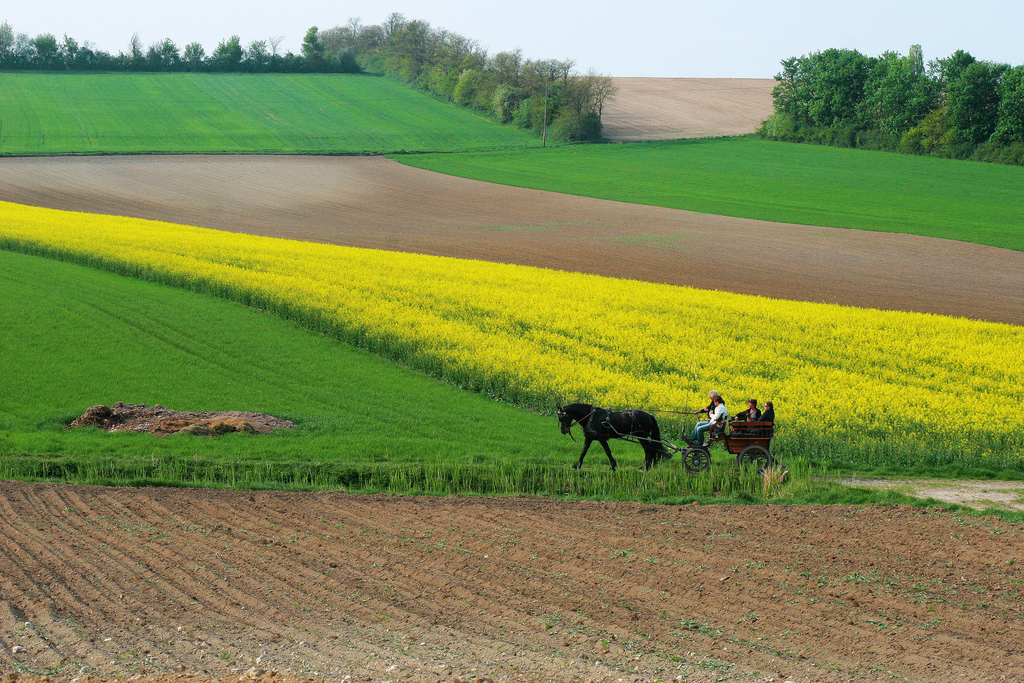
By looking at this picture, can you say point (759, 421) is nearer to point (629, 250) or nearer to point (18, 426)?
point (18, 426)

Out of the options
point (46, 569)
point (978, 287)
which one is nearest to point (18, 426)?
point (46, 569)

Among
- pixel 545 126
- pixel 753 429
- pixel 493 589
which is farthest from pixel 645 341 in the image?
pixel 545 126

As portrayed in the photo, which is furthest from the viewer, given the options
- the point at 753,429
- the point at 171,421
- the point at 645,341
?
the point at 645,341

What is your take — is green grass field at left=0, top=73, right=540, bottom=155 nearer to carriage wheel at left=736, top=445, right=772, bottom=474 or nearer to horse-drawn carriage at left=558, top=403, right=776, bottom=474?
horse-drawn carriage at left=558, top=403, right=776, bottom=474

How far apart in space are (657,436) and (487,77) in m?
92.5

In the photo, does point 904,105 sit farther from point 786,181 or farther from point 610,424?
point 610,424

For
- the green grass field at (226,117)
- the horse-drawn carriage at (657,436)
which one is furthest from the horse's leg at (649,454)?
the green grass field at (226,117)

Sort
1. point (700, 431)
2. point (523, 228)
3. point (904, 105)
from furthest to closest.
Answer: point (904, 105), point (523, 228), point (700, 431)

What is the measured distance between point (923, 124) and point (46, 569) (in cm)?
8722

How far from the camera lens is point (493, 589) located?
37.6ft

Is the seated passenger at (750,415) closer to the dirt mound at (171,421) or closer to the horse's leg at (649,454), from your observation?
the horse's leg at (649,454)

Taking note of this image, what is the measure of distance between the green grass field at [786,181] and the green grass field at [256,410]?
38755mm

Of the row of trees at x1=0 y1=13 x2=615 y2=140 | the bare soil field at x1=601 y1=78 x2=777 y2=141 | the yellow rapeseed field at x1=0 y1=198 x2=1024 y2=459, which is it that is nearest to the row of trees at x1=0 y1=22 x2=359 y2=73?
the row of trees at x1=0 y1=13 x2=615 y2=140

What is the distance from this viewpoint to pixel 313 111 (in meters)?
101
